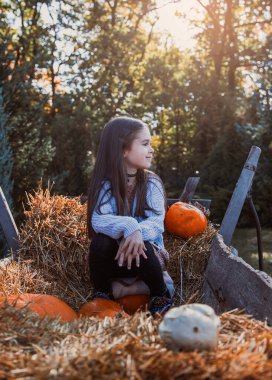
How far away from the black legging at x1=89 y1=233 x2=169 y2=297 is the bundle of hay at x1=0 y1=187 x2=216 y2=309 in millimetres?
407

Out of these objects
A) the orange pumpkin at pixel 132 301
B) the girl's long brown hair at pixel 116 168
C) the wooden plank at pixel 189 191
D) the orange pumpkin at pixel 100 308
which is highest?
the girl's long brown hair at pixel 116 168

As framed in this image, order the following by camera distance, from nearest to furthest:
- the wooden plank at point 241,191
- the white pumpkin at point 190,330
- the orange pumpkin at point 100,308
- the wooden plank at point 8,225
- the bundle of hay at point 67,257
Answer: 1. the white pumpkin at point 190,330
2. the orange pumpkin at point 100,308
3. the bundle of hay at point 67,257
4. the wooden plank at point 8,225
5. the wooden plank at point 241,191

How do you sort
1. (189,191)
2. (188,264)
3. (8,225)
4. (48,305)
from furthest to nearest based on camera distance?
(189,191)
(8,225)
(188,264)
(48,305)

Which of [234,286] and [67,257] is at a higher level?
[234,286]

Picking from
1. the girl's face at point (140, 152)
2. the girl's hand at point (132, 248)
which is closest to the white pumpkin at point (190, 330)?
the girl's hand at point (132, 248)

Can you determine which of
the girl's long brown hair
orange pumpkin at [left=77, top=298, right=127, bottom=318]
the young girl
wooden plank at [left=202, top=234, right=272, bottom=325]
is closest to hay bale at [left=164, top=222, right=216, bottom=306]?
wooden plank at [left=202, top=234, right=272, bottom=325]

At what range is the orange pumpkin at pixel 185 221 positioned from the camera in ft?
12.1

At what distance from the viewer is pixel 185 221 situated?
3.69 metres

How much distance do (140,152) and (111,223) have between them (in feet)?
1.79

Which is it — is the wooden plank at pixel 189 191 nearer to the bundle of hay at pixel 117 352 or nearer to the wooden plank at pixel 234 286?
the wooden plank at pixel 234 286

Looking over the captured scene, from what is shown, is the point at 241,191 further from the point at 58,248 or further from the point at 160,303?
the point at 58,248

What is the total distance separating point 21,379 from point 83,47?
10.1 metres

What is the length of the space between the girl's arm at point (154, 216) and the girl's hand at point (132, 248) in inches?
8.2

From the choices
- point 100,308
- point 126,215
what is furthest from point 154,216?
point 100,308
